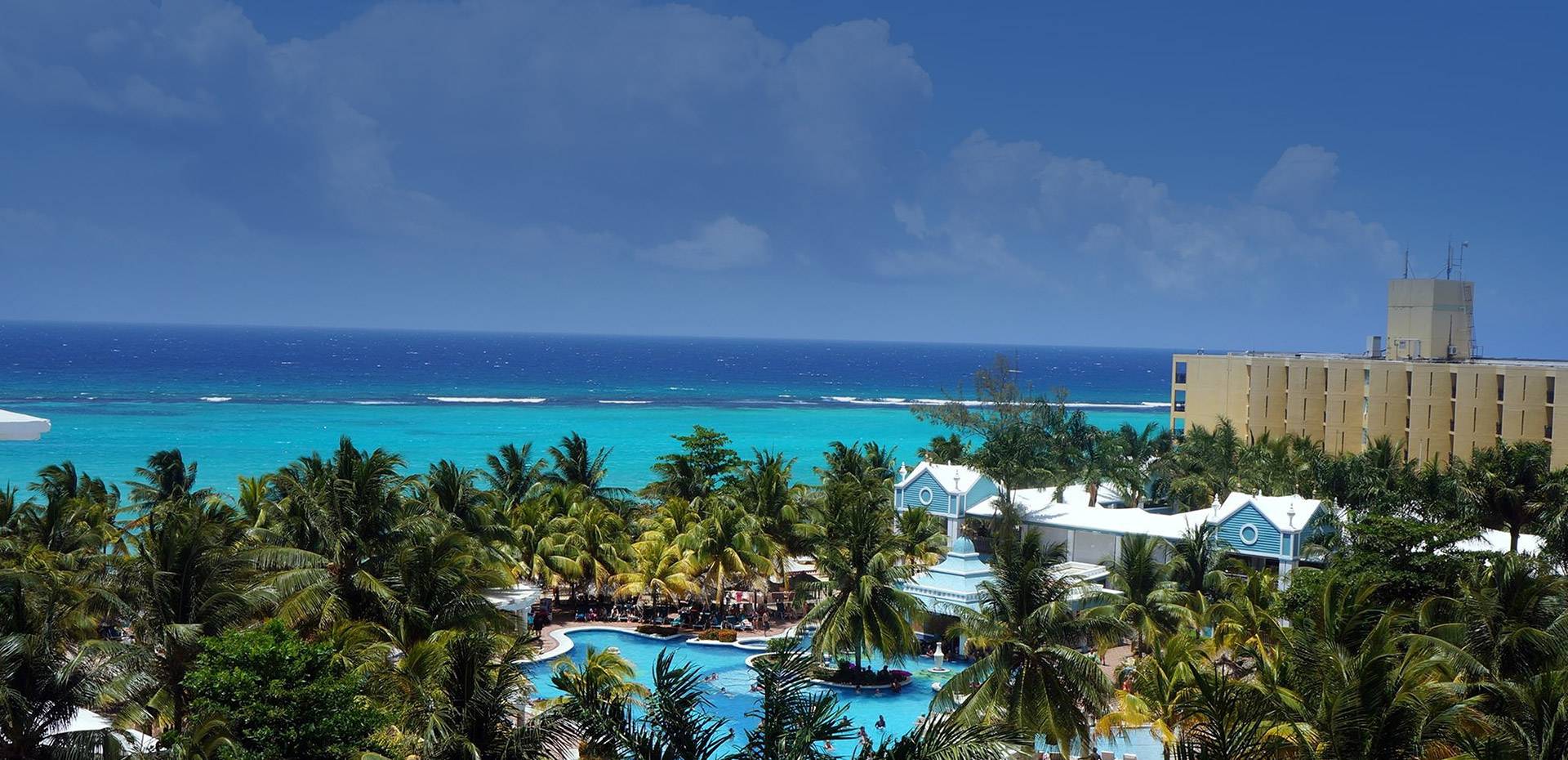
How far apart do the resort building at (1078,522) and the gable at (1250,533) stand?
0.02 m

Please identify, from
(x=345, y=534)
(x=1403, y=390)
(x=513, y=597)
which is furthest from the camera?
(x=1403, y=390)

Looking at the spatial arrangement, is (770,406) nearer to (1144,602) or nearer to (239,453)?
(239,453)

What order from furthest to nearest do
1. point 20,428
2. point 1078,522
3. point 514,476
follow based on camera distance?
point 514,476
point 1078,522
point 20,428

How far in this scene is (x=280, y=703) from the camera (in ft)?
54.0

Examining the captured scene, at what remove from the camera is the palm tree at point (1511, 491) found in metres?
37.2

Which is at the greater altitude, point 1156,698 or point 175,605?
point 175,605

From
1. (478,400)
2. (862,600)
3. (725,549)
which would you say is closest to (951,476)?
(725,549)

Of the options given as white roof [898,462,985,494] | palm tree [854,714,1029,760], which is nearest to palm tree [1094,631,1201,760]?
palm tree [854,714,1029,760]

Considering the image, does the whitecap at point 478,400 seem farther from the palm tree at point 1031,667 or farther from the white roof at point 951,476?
the palm tree at point 1031,667

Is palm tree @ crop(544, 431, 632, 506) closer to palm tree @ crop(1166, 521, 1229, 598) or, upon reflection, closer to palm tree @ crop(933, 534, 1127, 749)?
palm tree @ crop(1166, 521, 1229, 598)

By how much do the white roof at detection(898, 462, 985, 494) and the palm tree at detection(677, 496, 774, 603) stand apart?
8.54 m

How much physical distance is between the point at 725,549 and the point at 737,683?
204 inches

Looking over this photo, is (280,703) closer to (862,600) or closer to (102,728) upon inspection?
(102,728)

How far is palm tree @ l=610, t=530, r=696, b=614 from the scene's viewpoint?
35125mm
